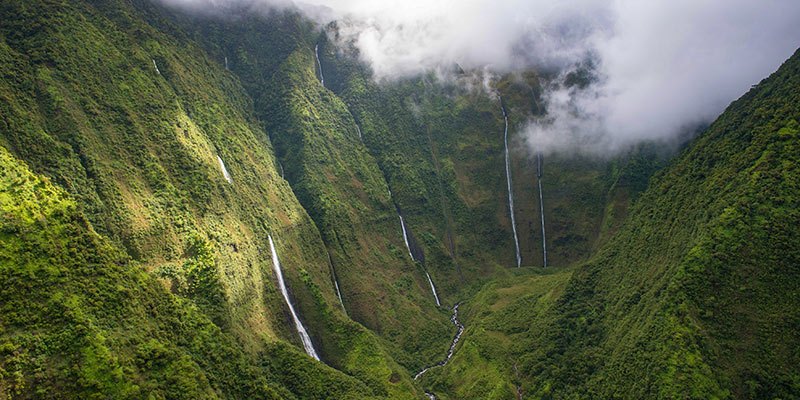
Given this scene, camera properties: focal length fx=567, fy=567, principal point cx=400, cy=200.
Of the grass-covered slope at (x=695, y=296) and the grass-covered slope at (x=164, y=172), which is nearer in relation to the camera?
the grass-covered slope at (x=695, y=296)

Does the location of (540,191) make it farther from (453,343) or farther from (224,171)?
(224,171)

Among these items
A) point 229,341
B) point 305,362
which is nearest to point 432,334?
point 305,362

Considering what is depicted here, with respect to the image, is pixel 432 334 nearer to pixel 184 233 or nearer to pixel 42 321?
pixel 184 233

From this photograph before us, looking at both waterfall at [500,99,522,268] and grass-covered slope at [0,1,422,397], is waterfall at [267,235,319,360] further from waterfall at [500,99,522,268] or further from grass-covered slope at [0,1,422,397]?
waterfall at [500,99,522,268]

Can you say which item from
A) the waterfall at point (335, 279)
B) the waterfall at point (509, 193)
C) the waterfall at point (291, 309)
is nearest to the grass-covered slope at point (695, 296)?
the waterfall at point (291, 309)

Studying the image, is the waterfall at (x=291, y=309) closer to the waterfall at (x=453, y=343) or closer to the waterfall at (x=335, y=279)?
the waterfall at (x=335, y=279)

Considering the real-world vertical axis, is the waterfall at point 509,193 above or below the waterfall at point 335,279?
above

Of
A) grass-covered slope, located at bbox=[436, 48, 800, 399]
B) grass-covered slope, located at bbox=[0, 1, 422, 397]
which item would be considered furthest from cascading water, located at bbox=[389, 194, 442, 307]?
grass-covered slope, located at bbox=[0, 1, 422, 397]

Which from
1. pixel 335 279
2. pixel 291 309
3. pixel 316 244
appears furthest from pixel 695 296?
pixel 316 244
